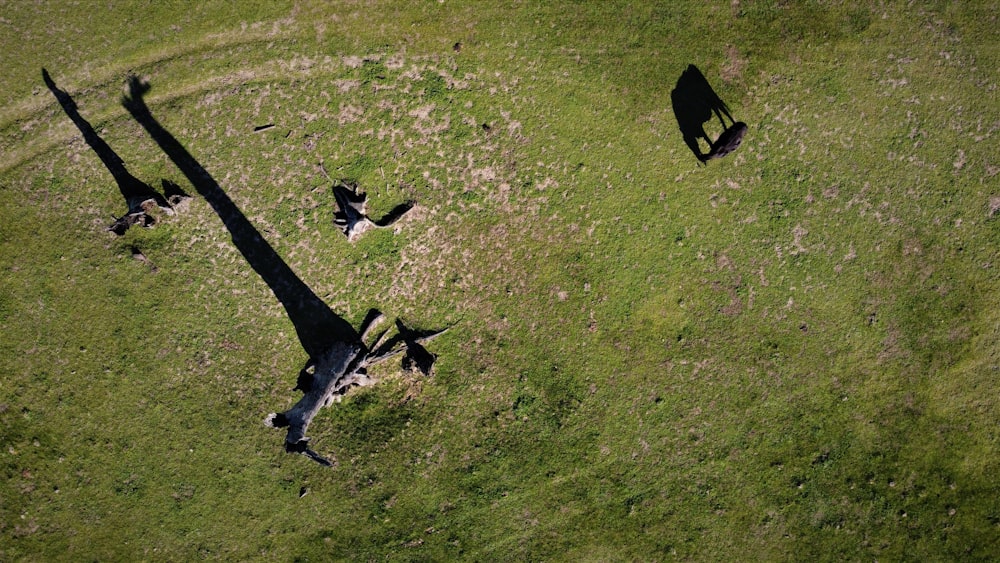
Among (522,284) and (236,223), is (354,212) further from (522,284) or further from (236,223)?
(522,284)

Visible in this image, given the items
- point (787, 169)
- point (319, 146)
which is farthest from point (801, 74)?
point (319, 146)

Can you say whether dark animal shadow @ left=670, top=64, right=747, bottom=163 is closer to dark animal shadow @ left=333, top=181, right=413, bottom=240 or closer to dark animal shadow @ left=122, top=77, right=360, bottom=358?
dark animal shadow @ left=333, top=181, right=413, bottom=240

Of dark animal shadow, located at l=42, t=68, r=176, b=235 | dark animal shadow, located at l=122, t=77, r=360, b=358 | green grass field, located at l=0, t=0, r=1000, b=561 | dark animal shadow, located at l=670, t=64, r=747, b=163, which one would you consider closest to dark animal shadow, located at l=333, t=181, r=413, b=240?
green grass field, located at l=0, t=0, r=1000, b=561

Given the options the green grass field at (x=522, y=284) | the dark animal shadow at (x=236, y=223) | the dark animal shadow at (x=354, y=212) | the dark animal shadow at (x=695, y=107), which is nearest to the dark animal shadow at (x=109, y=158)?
the green grass field at (x=522, y=284)

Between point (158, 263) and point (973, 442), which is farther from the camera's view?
point (973, 442)

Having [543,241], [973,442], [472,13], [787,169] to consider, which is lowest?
[973,442]

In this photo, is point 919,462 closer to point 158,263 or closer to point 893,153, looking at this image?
point 893,153

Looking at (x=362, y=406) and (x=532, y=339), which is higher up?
(x=362, y=406)
